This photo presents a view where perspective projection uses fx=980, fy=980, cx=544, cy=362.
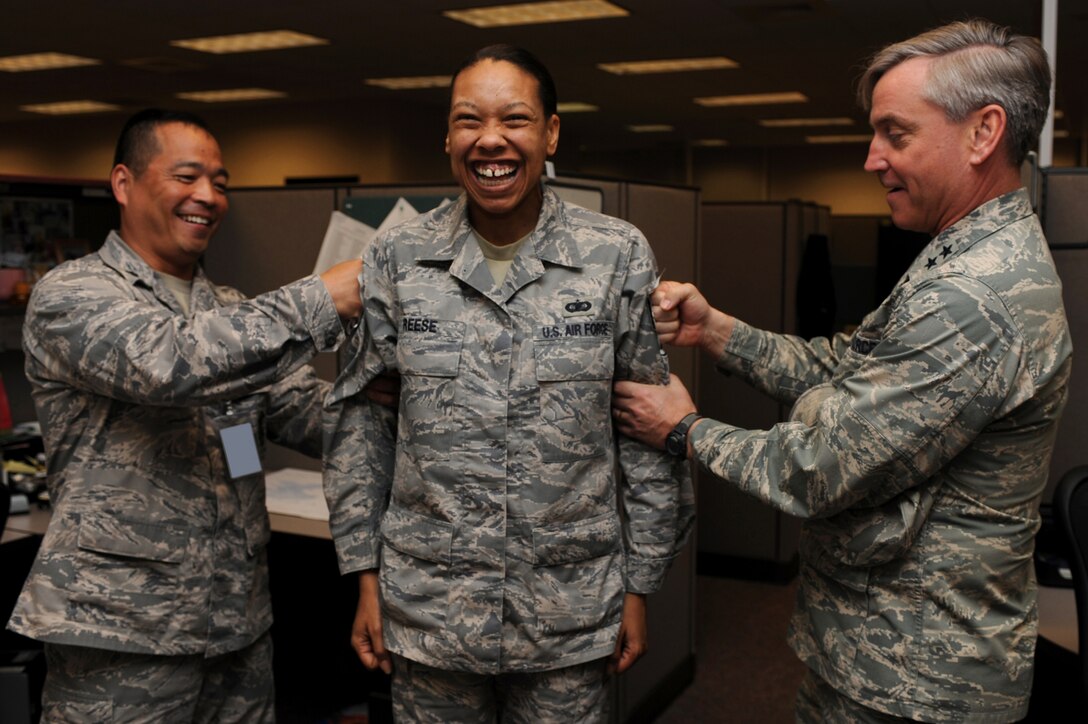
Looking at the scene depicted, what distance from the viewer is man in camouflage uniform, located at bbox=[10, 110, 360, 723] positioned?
1.58 meters

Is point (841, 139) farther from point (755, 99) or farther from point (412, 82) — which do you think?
point (412, 82)

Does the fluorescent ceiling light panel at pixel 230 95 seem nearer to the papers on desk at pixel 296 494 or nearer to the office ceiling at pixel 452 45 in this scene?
the office ceiling at pixel 452 45

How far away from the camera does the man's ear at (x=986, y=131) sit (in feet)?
4.36

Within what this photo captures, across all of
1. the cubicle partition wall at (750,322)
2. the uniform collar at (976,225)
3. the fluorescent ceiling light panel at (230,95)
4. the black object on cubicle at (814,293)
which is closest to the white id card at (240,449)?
the uniform collar at (976,225)

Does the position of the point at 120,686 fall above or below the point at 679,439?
below

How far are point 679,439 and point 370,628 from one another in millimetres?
578

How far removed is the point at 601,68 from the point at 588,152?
23.9 feet

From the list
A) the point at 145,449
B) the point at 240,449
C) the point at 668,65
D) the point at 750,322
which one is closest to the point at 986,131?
the point at 240,449

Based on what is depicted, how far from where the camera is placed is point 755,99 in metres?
10.5

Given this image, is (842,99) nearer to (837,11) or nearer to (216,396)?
(837,11)

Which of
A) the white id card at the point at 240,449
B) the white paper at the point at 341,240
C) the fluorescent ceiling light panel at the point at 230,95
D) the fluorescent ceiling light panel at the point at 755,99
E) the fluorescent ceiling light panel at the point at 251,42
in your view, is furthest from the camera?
the fluorescent ceiling light panel at the point at 755,99

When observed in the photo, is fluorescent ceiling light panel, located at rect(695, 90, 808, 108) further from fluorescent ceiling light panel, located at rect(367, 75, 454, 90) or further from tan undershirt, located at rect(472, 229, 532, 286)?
tan undershirt, located at rect(472, 229, 532, 286)

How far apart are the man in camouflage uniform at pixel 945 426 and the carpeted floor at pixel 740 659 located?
1669mm

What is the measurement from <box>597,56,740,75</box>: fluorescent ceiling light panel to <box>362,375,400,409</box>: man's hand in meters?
7.27
